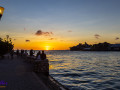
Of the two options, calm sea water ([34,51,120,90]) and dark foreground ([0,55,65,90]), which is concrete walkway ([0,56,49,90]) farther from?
calm sea water ([34,51,120,90])

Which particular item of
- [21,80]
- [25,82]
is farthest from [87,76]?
[25,82]

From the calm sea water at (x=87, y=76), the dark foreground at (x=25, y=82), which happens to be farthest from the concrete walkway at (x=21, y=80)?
the calm sea water at (x=87, y=76)

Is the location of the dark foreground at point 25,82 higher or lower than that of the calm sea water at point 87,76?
higher

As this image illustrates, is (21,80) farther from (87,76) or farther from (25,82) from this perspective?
(87,76)

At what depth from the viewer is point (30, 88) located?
24.0 feet

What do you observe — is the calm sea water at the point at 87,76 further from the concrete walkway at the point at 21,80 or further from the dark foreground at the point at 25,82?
the concrete walkway at the point at 21,80

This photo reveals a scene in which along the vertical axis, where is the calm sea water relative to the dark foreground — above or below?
below

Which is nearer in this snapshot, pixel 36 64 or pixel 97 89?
pixel 97 89

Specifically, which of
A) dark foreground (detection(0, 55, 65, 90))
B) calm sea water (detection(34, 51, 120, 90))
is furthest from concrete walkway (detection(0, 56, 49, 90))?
calm sea water (detection(34, 51, 120, 90))

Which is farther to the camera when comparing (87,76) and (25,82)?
(87,76)

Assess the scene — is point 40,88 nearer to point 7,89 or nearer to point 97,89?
point 7,89

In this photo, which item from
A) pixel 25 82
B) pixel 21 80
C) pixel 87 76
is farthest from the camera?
pixel 87 76

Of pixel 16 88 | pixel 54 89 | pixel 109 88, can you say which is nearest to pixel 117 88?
pixel 109 88

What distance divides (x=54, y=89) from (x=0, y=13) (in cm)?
590
